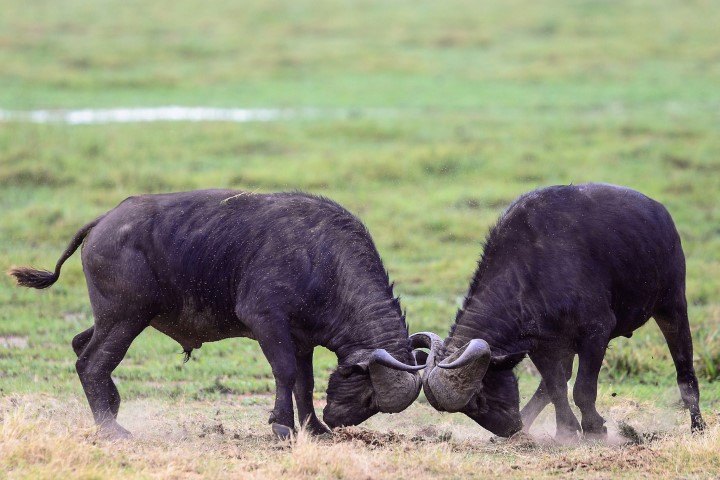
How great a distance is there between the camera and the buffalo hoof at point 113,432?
7.75 metres

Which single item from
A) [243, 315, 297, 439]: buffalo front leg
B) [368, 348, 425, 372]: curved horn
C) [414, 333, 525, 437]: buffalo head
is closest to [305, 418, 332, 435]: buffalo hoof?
[243, 315, 297, 439]: buffalo front leg

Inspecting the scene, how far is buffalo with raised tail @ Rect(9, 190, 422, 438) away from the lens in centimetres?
784

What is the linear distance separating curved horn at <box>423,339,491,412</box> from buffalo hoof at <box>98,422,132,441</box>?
2053 mm

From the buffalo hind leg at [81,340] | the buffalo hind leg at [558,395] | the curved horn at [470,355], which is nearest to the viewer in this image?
the curved horn at [470,355]

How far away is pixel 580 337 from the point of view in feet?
26.3

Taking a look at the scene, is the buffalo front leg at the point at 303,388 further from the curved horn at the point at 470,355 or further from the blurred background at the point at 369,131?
the blurred background at the point at 369,131

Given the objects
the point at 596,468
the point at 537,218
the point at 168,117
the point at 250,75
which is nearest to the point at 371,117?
the point at 168,117

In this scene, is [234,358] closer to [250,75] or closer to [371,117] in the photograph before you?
[371,117]

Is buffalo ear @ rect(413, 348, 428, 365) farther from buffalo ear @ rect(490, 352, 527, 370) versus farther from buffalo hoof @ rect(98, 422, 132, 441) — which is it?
buffalo hoof @ rect(98, 422, 132, 441)

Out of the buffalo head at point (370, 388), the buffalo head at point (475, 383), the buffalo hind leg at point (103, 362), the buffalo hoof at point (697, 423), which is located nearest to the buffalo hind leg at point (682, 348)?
the buffalo hoof at point (697, 423)

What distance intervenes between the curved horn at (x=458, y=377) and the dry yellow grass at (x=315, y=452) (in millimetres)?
288

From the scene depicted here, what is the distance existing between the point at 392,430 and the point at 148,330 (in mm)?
3933

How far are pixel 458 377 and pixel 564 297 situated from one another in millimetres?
1022

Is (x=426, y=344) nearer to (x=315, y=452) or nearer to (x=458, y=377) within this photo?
(x=458, y=377)
